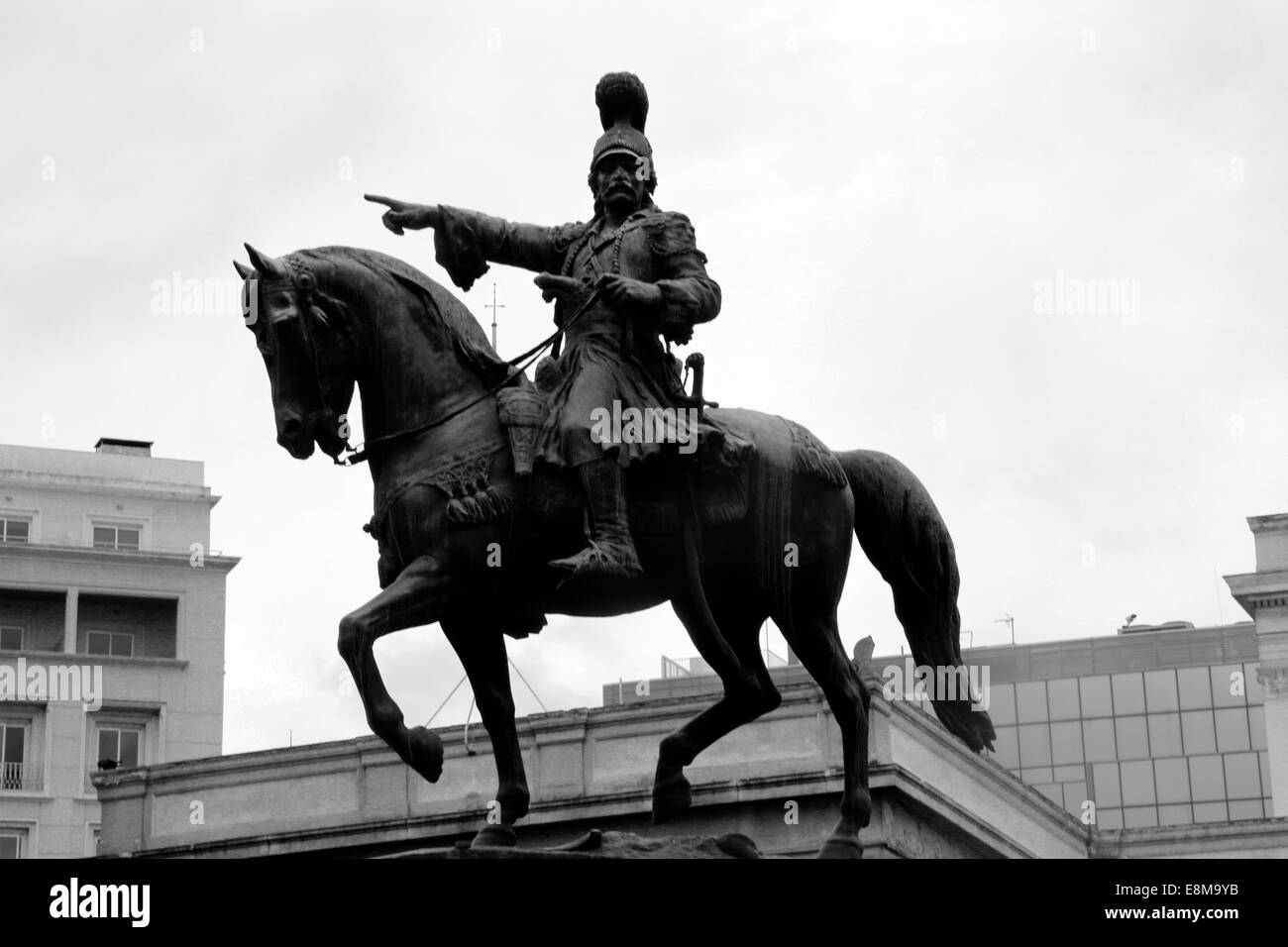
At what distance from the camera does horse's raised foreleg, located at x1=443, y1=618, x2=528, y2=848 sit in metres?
13.9

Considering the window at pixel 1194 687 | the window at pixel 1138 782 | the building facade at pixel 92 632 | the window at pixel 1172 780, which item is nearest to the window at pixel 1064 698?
the window at pixel 1138 782

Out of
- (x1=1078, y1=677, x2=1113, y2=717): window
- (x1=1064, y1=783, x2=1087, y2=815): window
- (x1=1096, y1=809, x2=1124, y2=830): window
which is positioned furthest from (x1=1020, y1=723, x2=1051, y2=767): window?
(x1=1096, y1=809, x2=1124, y2=830): window

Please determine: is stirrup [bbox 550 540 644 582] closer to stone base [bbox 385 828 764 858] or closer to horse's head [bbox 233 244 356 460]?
stone base [bbox 385 828 764 858]

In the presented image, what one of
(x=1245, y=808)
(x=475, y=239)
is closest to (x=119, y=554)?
(x=1245, y=808)

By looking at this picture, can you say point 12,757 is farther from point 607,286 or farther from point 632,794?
point 607,286

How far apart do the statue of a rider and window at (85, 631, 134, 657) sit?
66285 millimetres

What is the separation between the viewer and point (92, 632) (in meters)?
79.2

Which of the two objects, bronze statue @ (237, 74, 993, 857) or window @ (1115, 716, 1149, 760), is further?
window @ (1115, 716, 1149, 760)

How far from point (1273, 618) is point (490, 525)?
61.2m

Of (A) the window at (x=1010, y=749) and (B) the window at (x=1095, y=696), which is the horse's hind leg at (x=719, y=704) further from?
(B) the window at (x=1095, y=696)

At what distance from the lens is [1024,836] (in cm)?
4603

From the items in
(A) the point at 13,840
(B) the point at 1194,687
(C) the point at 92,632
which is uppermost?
(C) the point at 92,632

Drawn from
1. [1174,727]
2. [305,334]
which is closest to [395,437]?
[305,334]
